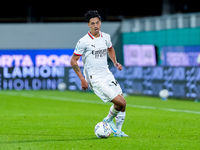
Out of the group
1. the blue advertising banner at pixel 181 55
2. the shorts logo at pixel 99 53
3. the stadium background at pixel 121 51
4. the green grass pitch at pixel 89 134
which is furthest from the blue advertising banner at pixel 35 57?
the shorts logo at pixel 99 53

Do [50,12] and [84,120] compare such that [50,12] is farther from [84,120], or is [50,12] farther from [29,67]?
[84,120]

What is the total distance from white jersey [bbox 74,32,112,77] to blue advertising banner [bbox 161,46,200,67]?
15.7 metres

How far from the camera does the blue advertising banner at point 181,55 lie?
27781 mm

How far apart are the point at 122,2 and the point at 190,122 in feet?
127

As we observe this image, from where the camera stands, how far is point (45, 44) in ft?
124

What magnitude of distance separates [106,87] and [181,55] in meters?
18.8

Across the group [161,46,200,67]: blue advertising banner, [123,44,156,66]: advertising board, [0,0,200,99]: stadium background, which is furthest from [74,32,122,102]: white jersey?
[123,44,156,66]: advertising board

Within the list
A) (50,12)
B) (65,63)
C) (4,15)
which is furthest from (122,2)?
(65,63)

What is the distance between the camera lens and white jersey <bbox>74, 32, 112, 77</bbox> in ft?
35.3

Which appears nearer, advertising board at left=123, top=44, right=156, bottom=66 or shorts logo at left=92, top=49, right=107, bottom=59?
shorts logo at left=92, top=49, right=107, bottom=59

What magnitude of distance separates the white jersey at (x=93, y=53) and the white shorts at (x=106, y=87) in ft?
0.37

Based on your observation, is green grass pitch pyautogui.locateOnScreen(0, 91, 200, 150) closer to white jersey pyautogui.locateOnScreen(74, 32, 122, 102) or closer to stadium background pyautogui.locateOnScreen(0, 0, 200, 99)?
white jersey pyautogui.locateOnScreen(74, 32, 122, 102)

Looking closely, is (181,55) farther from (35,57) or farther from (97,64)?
(97,64)

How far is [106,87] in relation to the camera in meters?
10.8
